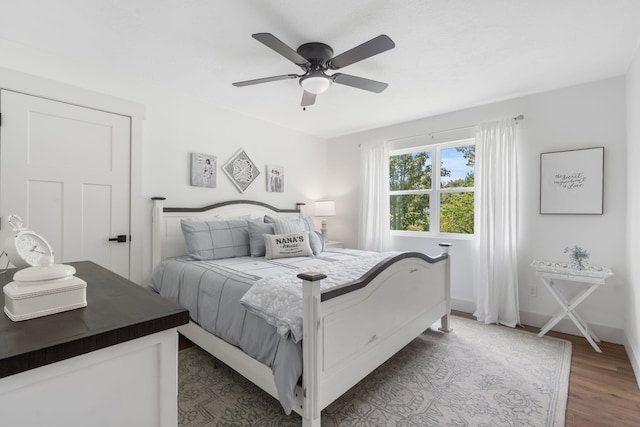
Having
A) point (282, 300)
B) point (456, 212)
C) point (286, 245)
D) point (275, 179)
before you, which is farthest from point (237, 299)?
point (456, 212)

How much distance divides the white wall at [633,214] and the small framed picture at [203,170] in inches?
151

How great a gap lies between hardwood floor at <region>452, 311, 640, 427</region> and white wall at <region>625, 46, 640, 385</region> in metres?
0.10

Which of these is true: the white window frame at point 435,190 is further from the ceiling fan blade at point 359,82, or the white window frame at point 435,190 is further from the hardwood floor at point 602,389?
the ceiling fan blade at point 359,82

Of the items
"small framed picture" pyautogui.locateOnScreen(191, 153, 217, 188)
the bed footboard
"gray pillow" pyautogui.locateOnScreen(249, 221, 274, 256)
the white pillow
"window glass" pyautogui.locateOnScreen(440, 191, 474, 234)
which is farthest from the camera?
"window glass" pyautogui.locateOnScreen(440, 191, 474, 234)

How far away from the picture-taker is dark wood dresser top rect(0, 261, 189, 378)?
1.86 ft

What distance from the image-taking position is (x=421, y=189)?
13.1 ft

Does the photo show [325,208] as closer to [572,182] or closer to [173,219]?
[173,219]

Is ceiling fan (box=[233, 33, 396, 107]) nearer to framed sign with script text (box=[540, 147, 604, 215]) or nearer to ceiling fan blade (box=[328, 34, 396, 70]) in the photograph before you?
ceiling fan blade (box=[328, 34, 396, 70])

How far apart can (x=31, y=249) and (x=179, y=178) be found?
2.39 meters

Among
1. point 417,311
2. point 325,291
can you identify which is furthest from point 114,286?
point 417,311

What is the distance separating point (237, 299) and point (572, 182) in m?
3.25

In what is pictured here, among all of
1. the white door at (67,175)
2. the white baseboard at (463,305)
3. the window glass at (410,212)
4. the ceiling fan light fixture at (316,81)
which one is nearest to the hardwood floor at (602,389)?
the white baseboard at (463,305)

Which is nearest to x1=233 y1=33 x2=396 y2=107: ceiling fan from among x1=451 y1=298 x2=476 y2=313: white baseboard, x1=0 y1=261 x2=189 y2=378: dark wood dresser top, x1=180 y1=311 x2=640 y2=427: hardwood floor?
x1=0 y1=261 x2=189 y2=378: dark wood dresser top

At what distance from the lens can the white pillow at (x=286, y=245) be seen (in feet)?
9.64
